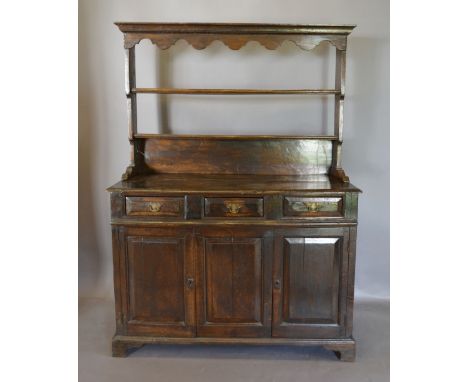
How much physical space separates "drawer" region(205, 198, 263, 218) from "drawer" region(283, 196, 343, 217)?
149 mm

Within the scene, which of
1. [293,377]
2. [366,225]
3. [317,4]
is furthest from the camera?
[366,225]

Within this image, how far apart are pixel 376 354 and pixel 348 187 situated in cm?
98

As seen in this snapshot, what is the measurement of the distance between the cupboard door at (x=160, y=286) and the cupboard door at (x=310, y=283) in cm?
49

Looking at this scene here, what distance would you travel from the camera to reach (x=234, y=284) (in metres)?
2.33

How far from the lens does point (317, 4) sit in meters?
2.86

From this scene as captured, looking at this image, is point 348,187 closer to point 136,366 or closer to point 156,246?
point 156,246

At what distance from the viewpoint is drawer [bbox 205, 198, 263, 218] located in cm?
229

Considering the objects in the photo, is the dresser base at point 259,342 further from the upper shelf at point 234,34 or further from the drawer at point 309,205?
the upper shelf at point 234,34

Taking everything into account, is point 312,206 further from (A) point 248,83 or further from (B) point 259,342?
(A) point 248,83

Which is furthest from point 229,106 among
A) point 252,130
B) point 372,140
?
point 372,140

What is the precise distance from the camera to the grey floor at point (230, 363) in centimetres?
225

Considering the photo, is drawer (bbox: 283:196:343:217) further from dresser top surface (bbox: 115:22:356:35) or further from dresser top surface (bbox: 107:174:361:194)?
dresser top surface (bbox: 115:22:356:35)

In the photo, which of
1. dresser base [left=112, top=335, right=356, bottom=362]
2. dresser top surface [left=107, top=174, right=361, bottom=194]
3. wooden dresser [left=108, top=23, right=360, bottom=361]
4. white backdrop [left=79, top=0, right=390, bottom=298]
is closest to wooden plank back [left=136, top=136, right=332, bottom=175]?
dresser top surface [left=107, top=174, right=361, bottom=194]

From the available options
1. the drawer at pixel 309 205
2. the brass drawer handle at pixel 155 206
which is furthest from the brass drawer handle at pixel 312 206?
the brass drawer handle at pixel 155 206
